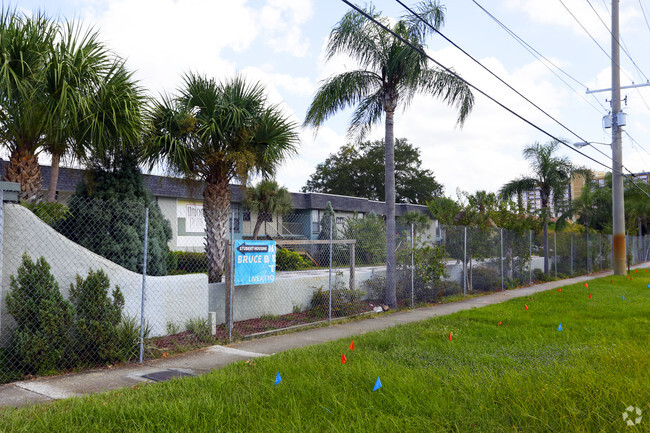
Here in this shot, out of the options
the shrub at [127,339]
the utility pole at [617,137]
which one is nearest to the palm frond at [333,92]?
the shrub at [127,339]

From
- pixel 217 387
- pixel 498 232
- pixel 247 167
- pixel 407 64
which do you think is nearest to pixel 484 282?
pixel 498 232

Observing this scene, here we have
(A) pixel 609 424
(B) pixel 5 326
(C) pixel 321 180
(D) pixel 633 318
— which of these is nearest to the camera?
(A) pixel 609 424

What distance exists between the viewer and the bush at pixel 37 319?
19.6 feet

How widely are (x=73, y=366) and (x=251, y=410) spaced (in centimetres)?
307

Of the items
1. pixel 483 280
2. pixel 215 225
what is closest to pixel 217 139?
pixel 215 225

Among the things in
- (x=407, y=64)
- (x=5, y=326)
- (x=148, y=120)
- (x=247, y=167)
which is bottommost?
(x=5, y=326)

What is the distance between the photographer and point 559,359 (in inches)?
249

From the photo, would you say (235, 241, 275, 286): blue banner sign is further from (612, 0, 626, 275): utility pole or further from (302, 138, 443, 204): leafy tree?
(302, 138, 443, 204): leafy tree

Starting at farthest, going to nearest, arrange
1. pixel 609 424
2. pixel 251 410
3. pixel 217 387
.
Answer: pixel 217 387 < pixel 251 410 < pixel 609 424

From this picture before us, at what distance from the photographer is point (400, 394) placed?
491cm

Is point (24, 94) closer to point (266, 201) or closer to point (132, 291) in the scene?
point (132, 291)

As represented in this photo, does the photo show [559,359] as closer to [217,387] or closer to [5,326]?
[217,387]

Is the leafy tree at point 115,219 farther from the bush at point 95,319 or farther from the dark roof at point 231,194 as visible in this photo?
the bush at point 95,319

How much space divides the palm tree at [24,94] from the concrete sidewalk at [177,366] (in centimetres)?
321
